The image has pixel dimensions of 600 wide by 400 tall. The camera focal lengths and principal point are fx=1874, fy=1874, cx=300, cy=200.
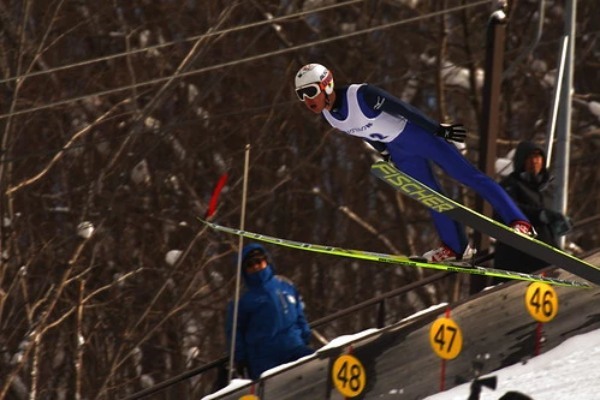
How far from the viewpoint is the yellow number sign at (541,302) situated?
10586 millimetres

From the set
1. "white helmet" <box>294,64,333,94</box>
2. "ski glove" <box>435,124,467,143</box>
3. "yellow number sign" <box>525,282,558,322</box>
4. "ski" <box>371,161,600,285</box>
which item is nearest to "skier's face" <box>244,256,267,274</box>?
"ski" <box>371,161,600,285</box>

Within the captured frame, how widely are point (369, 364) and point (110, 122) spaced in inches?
410

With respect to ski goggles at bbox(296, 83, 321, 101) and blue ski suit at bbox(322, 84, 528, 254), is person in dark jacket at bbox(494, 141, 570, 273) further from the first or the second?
ski goggles at bbox(296, 83, 321, 101)

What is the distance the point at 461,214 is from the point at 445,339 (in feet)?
2.96

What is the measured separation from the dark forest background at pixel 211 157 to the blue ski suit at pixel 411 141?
25.9 feet

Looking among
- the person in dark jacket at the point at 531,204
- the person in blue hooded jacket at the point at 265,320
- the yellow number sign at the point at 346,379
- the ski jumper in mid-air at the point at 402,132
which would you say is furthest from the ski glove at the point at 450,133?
the yellow number sign at the point at 346,379

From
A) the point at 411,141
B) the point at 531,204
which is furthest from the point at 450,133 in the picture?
the point at 531,204

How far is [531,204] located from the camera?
408 inches

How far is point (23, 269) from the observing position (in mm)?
16047

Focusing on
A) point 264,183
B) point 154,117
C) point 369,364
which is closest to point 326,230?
point 264,183

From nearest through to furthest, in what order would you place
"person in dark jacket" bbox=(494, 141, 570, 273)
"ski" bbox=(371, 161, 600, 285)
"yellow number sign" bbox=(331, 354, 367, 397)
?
"ski" bbox=(371, 161, 600, 285), "person in dark jacket" bbox=(494, 141, 570, 273), "yellow number sign" bbox=(331, 354, 367, 397)

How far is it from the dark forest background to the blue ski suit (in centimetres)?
789

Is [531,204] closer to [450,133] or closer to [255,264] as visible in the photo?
[450,133]

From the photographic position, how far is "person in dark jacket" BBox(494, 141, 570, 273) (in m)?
10.3
